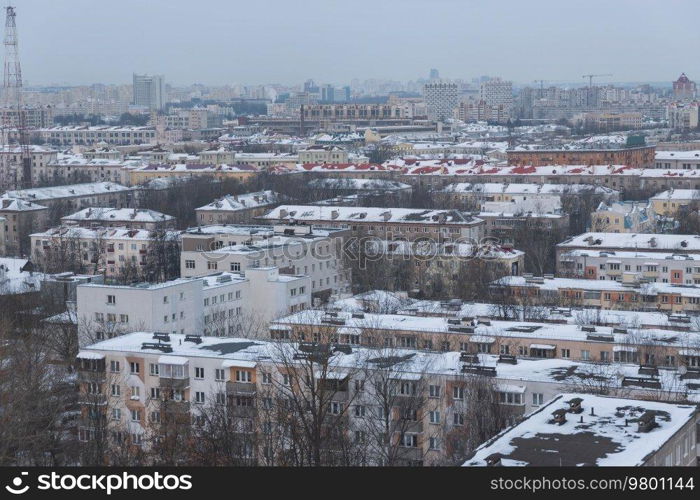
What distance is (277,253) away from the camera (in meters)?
15.3

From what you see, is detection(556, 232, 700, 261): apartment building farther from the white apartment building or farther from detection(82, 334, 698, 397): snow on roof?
the white apartment building

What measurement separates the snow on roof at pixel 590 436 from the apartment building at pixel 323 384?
2.65 ft

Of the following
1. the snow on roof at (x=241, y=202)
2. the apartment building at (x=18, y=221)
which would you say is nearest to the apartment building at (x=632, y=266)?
the snow on roof at (x=241, y=202)

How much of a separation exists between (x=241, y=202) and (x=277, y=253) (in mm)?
8317

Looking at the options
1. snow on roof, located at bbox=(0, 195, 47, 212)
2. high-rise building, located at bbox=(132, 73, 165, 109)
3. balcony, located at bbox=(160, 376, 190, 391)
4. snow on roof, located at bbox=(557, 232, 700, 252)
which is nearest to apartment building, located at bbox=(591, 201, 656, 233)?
snow on roof, located at bbox=(557, 232, 700, 252)

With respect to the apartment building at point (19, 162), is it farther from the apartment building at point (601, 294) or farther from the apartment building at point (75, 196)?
the apartment building at point (601, 294)

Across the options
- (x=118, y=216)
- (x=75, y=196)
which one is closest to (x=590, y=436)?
(x=118, y=216)

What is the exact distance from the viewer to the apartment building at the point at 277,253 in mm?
15195

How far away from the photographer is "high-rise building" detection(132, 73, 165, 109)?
9588cm

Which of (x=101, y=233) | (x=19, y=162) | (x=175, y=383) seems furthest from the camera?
(x=19, y=162)

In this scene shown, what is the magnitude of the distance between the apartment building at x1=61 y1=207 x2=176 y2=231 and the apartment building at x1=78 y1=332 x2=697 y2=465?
1205 cm

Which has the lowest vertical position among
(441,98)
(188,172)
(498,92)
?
(188,172)

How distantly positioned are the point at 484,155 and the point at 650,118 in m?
29.8

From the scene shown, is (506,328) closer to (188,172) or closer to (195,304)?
(195,304)
